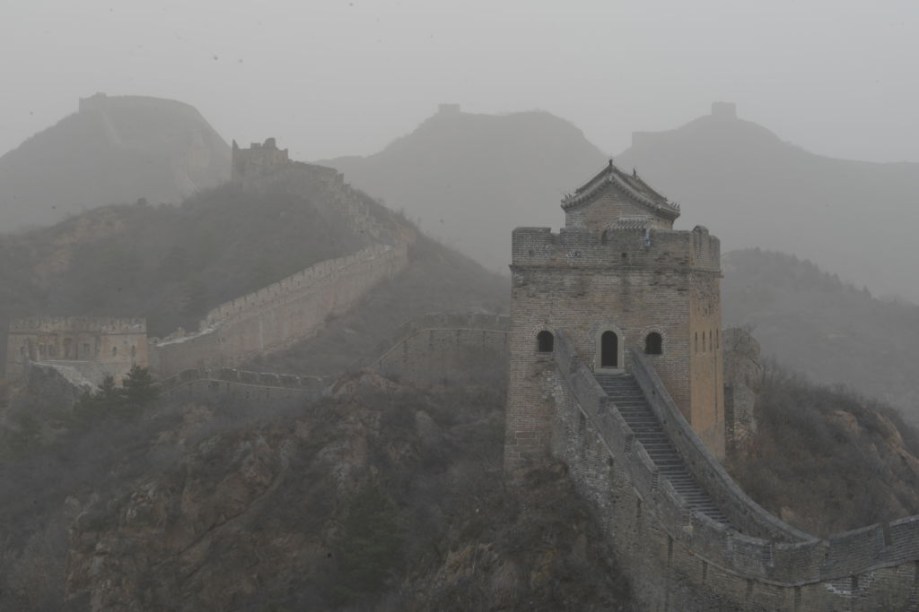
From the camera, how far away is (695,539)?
1384 cm

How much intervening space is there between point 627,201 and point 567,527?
18.8 ft

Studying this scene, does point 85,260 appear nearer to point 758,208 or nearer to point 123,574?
point 123,574

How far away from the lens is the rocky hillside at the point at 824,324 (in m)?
62.5

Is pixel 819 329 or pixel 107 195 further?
pixel 107 195

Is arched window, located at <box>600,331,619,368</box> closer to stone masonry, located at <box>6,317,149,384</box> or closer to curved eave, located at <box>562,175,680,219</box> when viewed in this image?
curved eave, located at <box>562,175,680,219</box>

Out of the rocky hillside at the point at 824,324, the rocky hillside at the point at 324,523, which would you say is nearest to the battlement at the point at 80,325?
the rocky hillside at the point at 324,523

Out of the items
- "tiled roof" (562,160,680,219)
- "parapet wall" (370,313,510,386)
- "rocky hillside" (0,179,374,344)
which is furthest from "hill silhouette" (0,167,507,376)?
"tiled roof" (562,160,680,219)

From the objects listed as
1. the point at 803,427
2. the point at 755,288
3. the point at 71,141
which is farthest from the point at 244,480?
the point at 71,141

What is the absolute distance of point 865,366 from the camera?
64500mm

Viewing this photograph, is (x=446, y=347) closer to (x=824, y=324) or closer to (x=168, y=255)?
(x=168, y=255)

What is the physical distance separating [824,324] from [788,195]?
179ft

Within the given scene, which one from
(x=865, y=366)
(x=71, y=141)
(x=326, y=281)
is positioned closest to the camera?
(x=326, y=281)

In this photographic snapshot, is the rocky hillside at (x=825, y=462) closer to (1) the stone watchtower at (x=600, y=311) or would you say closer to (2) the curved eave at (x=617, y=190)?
(1) the stone watchtower at (x=600, y=311)


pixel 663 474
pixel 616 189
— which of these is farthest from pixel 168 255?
pixel 663 474
